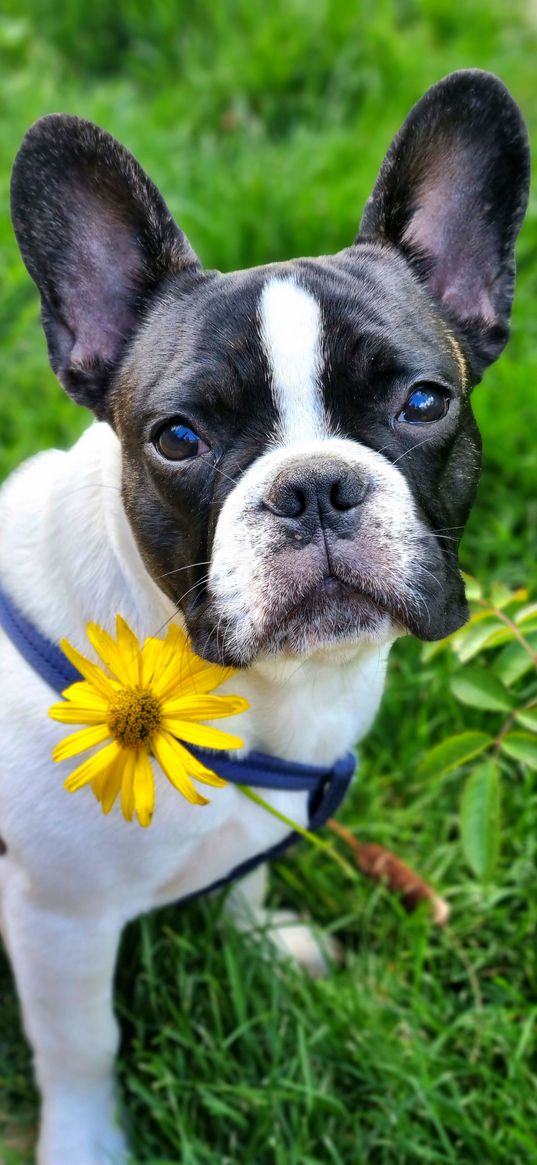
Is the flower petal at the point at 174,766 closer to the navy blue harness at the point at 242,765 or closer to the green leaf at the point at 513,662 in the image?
the navy blue harness at the point at 242,765

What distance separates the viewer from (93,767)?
1.83m

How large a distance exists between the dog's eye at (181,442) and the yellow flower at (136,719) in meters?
0.28

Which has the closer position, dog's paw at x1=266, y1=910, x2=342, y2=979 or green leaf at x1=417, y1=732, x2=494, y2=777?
green leaf at x1=417, y1=732, x2=494, y2=777

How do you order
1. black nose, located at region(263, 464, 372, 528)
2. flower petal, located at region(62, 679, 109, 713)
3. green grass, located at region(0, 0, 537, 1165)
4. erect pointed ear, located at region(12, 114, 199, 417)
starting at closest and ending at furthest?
black nose, located at region(263, 464, 372, 528), flower petal, located at region(62, 679, 109, 713), erect pointed ear, located at region(12, 114, 199, 417), green grass, located at region(0, 0, 537, 1165)

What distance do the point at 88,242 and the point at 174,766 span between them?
0.93 m

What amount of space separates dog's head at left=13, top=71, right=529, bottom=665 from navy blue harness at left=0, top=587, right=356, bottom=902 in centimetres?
28

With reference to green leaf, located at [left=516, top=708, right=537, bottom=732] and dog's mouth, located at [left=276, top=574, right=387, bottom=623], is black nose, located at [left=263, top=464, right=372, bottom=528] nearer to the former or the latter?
dog's mouth, located at [left=276, top=574, right=387, bottom=623]

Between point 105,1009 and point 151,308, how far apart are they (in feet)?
4.42

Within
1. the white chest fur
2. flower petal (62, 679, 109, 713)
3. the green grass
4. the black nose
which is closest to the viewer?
the black nose

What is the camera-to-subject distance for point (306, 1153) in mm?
2430

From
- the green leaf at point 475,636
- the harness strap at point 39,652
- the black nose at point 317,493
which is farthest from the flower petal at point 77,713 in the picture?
the green leaf at point 475,636

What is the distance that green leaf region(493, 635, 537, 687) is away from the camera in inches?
90.8

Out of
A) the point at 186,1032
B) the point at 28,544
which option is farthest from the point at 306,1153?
the point at 28,544

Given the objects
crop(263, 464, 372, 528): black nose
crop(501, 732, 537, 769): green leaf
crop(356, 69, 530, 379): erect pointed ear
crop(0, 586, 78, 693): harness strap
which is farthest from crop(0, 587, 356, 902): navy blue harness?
crop(356, 69, 530, 379): erect pointed ear
